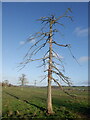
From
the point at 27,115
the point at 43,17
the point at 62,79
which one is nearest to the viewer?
the point at 27,115

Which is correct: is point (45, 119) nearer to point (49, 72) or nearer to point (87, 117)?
point (87, 117)

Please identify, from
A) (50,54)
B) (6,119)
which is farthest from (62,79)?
(6,119)

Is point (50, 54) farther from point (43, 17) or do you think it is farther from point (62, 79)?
point (43, 17)

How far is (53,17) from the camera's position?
20547mm

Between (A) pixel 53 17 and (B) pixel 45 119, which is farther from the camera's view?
(A) pixel 53 17

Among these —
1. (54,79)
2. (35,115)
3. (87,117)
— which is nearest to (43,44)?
(54,79)

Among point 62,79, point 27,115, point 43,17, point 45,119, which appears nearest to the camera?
point 45,119

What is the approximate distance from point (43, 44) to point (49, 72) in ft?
13.3

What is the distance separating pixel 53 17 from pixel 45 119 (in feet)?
43.3

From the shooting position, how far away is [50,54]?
20.0 m

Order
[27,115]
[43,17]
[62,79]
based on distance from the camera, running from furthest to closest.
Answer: [43,17]
[62,79]
[27,115]

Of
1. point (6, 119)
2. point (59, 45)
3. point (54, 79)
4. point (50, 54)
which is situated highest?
point (59, 45)

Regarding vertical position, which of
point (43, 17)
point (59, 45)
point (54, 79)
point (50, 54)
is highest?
point (43, 17)

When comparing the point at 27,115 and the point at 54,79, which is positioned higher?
the point at 54,79
